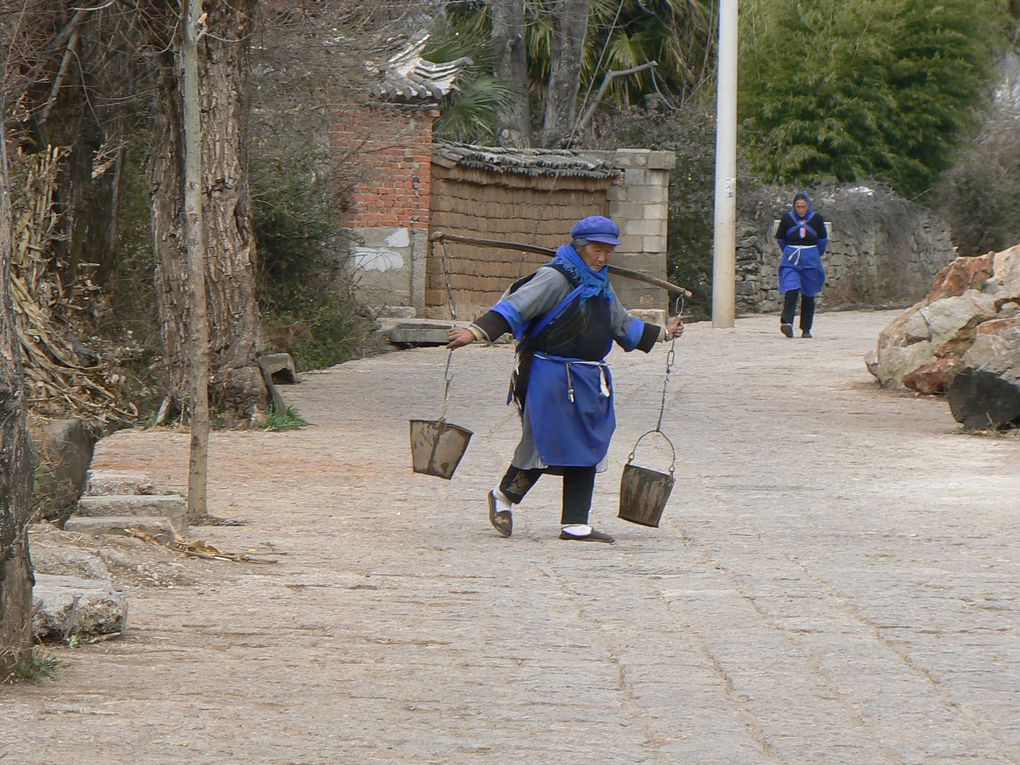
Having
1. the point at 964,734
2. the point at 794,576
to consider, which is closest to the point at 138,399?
the point at 794,576

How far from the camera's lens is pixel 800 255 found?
20516 mm

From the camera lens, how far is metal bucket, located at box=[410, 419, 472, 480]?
25.9ft

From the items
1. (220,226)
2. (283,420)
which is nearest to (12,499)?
(220,226)

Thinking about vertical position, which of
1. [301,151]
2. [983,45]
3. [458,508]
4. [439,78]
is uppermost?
[983,45]

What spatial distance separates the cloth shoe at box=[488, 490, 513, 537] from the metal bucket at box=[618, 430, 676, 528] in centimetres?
56

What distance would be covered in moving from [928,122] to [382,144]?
14388mm

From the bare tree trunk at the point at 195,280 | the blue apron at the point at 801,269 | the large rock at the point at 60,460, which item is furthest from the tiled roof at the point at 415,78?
the bare tree trunk at the point at 195,280

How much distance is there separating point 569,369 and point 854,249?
79.6 ft

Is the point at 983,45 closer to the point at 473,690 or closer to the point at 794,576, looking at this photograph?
the point at 794,576

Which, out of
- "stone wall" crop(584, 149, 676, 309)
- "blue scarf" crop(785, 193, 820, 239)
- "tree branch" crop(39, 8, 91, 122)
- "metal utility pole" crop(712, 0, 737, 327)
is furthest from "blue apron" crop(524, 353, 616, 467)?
"stone wall" crop(584, 149, 676, 309)

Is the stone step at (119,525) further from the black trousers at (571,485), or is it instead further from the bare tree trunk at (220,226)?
the bare tree trunk at (220,226)

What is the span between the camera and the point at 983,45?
32.7 m

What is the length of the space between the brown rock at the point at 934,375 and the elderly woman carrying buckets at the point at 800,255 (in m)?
5.75

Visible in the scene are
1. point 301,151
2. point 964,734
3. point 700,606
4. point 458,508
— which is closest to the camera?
point 964,734
